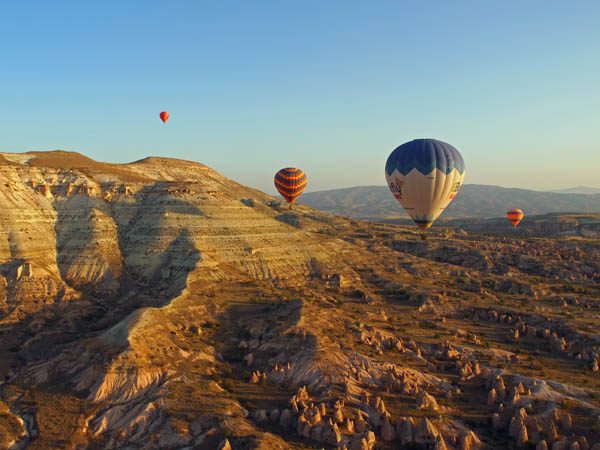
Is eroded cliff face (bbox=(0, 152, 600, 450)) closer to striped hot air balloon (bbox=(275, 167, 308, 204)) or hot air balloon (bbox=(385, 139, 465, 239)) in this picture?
striped hot air balloon (bbox=(275, 167, 308, 204))

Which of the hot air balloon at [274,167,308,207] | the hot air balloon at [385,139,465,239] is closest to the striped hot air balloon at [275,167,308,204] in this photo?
the hot air balloon at [274,167,308,207]

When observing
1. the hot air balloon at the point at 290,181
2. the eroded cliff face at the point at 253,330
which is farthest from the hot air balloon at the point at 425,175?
the hot air balloon at the point at 290,181

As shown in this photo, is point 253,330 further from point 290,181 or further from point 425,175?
point 290,181

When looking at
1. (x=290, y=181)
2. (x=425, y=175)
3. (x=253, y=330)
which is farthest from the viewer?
(x=290, y=181)

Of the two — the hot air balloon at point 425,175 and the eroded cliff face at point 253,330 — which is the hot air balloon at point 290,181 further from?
the hot air balloon at point 425,175

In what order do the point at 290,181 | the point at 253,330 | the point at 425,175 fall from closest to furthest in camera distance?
the point at 253,330 < the point at 425,175 < the point at 290,181

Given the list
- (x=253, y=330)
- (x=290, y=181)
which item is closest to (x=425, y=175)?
(x=253, y=330)
